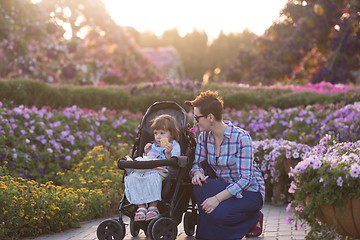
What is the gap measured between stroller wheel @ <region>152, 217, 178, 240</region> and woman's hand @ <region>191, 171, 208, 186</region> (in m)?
0.46

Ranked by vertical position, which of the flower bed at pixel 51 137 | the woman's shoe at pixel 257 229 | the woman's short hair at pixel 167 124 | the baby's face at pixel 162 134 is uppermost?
the woman's short hair at pixel 167 124

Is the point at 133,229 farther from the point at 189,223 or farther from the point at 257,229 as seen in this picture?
the point at 257,229

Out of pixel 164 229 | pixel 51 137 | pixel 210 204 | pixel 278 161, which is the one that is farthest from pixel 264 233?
pixel 51 137

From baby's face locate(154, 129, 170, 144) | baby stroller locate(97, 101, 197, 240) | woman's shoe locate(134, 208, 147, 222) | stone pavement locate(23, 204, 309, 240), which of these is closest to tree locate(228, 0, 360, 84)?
stone pavement locate(23, 204, 309, 240)

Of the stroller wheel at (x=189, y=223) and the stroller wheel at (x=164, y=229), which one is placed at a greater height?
the stroller wheel at (x=164, y=229)

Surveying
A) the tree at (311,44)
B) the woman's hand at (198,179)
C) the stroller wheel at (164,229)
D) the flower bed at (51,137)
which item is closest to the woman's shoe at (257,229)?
the woman's hand at (198,179)

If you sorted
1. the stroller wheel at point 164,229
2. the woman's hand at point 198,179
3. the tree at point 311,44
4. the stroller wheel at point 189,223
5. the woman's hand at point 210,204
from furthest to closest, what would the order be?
the tree at point 311,44, the stroller wheel at point 189,223, the woman's hand at point 198,179, the woman's hand at point 210,204, the stroller wheel at point 164,229

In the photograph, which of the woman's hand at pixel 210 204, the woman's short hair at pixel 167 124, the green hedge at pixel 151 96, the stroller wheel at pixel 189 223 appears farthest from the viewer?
the green hedge at pixel 151 96

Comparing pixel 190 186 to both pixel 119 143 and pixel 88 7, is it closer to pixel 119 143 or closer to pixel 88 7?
pixel 119 143

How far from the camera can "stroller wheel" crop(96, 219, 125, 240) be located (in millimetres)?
4668

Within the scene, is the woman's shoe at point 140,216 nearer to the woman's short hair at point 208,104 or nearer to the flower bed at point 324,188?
the woman's short hair at point 208,104

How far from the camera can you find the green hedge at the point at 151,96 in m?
11.1

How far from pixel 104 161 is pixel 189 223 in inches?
118

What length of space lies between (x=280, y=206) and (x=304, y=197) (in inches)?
129
